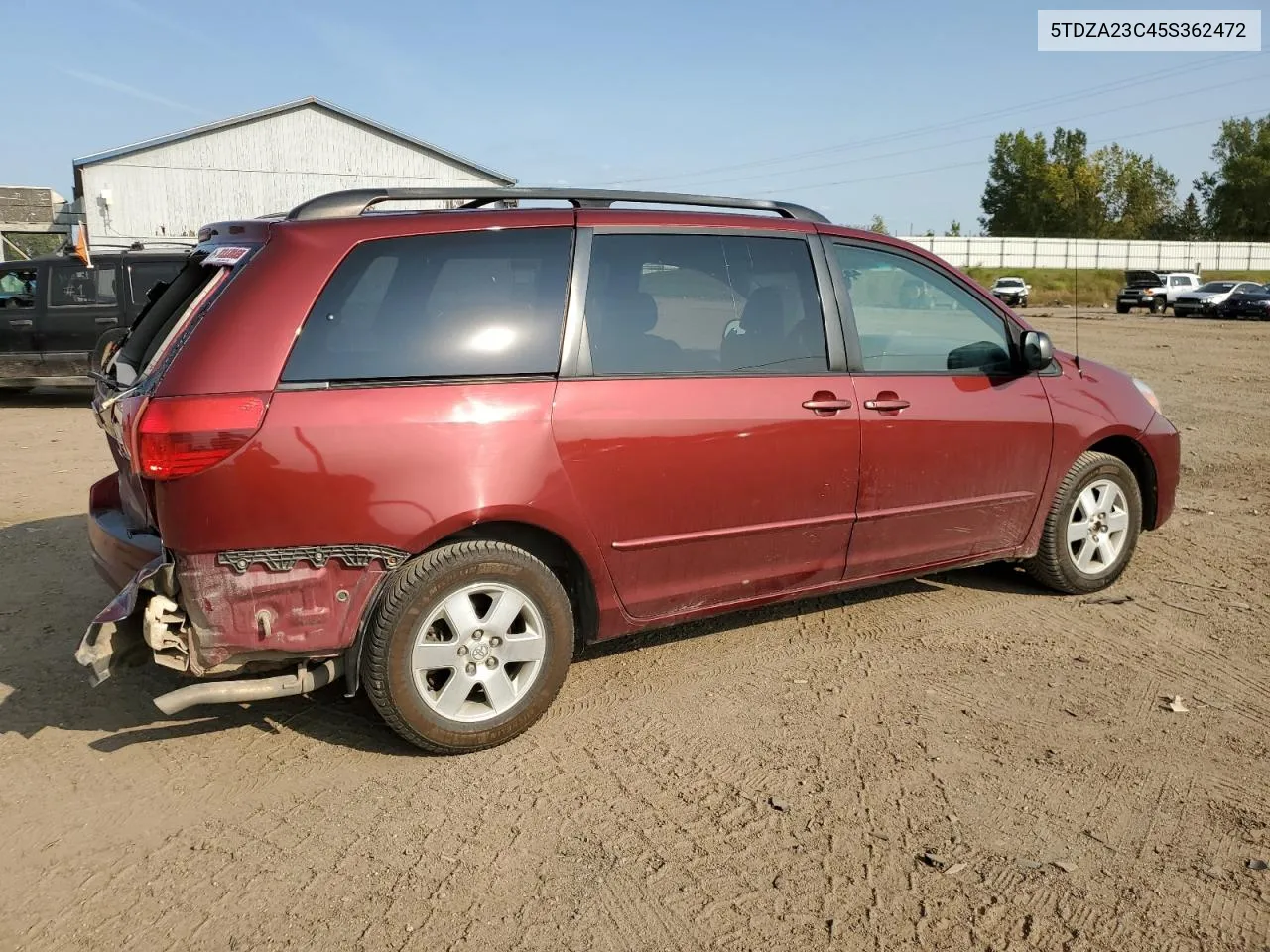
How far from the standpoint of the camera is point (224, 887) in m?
2.82

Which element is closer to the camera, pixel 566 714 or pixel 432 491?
pixel 432 491

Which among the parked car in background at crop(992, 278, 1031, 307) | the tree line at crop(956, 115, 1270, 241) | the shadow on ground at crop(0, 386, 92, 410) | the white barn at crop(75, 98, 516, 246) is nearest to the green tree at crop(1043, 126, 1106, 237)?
the tree line at crop(956, 115, 1270, 241)

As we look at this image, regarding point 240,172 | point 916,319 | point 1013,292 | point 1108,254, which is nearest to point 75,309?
point 916,319

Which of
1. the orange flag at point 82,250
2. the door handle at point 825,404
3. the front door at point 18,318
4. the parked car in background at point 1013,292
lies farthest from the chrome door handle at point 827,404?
the parked car in background at point 1013,292

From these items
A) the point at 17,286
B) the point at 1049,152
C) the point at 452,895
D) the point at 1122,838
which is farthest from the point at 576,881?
the point at 1049,152

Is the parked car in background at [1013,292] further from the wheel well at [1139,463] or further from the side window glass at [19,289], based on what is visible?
the wheel well at [1139,463]

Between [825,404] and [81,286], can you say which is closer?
[825,404]

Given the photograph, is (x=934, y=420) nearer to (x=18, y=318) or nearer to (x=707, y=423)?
(x=707, y=423)

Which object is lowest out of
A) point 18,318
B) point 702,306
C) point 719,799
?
point 719,799

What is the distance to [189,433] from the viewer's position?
317cm

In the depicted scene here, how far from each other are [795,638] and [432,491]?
1.99 meters

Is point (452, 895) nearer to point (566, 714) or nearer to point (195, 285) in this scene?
point (566, 714)

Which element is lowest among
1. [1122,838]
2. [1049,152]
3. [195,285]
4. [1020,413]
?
[1122,838]

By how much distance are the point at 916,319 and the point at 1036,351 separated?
2.04 feet
